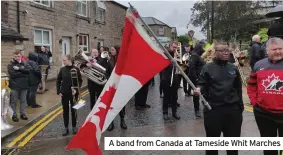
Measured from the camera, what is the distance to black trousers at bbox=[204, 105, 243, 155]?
166 inches

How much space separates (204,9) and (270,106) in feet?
81.0

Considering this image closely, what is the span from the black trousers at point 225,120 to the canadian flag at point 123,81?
1060 millimetres

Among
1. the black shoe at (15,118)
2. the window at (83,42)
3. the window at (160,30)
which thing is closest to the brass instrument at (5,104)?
the black shoe at (15,118)

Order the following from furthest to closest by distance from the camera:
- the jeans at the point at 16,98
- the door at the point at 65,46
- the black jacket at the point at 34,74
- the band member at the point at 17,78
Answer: the door at the point at 65,46 → the black jacket at the point at 34,74 → the jeans at the point at 16,98 → the band member at the point at 17,78

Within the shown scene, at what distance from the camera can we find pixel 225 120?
14.0ft

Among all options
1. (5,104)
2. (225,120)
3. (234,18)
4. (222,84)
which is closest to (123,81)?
(222,84)

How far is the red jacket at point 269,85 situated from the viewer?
391cm

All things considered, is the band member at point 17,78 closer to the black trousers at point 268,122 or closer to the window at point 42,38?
the black trousers at point 268,122

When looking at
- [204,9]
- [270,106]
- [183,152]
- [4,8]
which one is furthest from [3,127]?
[204,9]

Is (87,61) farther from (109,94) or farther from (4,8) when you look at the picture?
(4,8)

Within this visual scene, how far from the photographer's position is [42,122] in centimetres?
850

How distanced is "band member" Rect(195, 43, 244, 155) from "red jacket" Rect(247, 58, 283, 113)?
0.28 metres

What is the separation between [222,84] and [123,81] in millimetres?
1304

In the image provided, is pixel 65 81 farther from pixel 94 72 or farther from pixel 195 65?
pixel 195 65
